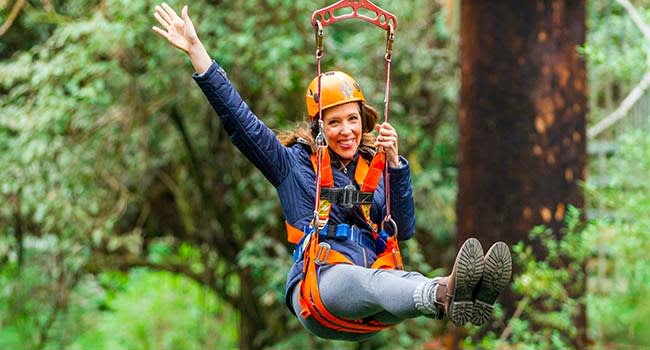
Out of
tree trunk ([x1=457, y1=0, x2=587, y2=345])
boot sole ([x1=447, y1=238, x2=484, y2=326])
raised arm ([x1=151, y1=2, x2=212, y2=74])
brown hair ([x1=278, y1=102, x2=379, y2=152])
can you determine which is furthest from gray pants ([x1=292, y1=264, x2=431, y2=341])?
tree trunk ([x1=457, y1=0, x2=587, y2=345])

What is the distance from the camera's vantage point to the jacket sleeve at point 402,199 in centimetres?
407

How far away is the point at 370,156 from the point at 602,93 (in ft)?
20.2

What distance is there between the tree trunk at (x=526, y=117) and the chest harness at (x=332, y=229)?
2.60m

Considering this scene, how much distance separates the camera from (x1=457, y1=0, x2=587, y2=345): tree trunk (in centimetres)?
652

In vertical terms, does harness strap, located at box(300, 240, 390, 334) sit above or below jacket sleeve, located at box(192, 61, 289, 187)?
below

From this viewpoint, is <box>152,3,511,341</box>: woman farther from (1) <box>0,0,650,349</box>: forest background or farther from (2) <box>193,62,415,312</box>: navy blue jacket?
(1) <box>0,0,650,349</box>: forest background

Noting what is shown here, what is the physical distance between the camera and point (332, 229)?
3.98 m

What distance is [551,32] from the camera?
654cm

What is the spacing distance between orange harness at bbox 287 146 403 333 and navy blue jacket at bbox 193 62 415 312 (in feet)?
0.16

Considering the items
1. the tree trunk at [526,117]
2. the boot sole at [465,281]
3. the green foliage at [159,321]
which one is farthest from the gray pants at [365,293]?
the green foliage at [159,321]

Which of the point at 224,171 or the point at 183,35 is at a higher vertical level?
the point at 183,35

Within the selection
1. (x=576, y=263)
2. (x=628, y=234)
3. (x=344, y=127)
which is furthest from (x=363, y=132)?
(x=576, y=263)

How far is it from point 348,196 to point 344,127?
266 millimetres

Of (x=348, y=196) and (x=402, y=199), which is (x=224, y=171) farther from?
(x=348, y=196)
